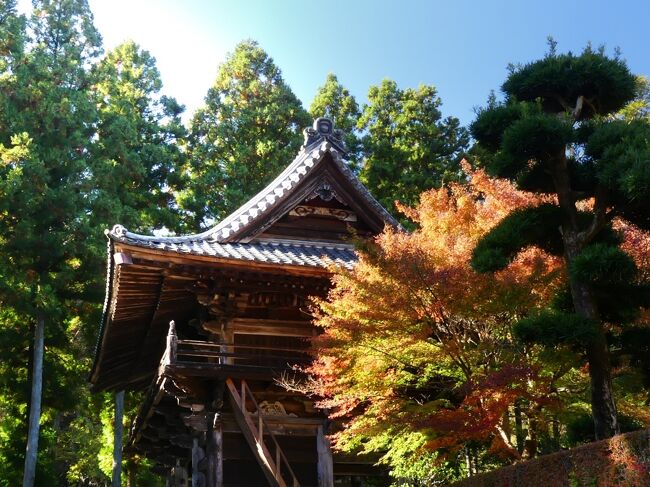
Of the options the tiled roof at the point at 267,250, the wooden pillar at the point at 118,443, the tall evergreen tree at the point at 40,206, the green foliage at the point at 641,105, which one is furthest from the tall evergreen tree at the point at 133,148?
the green foliage at the point at 641,105

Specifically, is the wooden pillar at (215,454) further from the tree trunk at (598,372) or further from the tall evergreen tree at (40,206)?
the tall evergreen tree at (40,206)

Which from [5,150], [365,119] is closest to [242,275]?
[5,150]

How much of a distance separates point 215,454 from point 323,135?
7.71 m

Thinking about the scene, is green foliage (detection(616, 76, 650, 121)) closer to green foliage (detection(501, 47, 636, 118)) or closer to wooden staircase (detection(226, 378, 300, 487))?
green foliage (detection(501, 47, 636, 118))

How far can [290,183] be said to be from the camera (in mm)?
14039

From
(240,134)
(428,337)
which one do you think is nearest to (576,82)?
(428,337)

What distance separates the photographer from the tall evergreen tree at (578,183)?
7.40m

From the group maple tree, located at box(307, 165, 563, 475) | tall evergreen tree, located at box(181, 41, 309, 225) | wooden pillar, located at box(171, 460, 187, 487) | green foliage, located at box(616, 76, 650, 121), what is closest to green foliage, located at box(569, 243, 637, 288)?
maple tree, located at box(307, 165, 563, 475)

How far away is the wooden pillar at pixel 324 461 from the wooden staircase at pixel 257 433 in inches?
27.1

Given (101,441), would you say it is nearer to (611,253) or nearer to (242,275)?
(242,275)

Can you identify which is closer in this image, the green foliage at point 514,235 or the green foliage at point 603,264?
the green foliage at point 603,264

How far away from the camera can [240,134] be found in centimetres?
2931

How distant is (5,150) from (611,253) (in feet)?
58.1

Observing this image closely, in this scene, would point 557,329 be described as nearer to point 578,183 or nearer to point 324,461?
point 578,183
